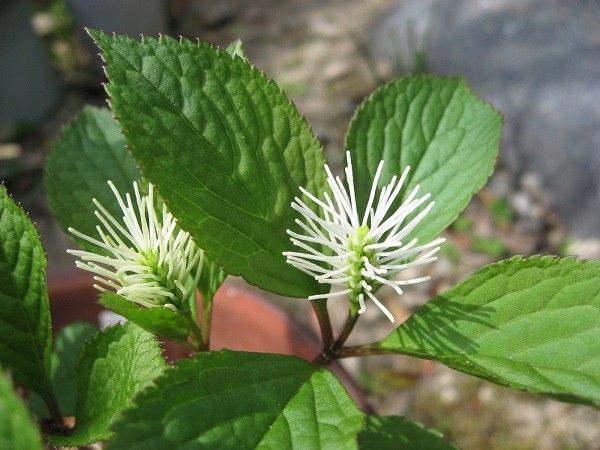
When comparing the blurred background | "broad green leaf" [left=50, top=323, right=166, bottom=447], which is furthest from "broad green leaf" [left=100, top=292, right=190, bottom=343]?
the blurred background

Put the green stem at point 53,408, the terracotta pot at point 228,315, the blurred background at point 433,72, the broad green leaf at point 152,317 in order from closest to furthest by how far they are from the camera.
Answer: the broad green leaf at point 152,317
the green stem at point 53,408
the terracotta pot at point 228,315
the blurred background at point 433,72

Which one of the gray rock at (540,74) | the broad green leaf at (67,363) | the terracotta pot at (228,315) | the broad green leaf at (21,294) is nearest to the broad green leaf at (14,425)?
the broad green leaf at (21,294)

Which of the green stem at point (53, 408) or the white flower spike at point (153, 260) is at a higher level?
the white flower spike at point (153, 260)

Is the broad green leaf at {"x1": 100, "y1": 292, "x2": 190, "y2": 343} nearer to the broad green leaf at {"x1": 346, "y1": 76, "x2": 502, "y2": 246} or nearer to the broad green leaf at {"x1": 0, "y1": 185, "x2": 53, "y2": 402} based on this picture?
the broad green leaf at {"x1": 0, "y1": 185, "x2": 53, "y2": 402}

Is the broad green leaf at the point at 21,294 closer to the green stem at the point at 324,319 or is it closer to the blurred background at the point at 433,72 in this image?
the green stem at the point at 324,319

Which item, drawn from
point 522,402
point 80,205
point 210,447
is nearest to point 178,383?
point 210,447

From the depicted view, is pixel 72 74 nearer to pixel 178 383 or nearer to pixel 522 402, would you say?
pixel 522 402
